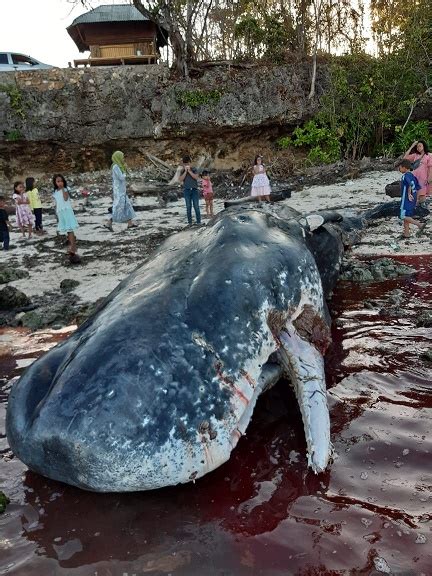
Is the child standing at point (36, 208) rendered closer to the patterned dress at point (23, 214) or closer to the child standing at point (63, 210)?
the patterned dress at point (23, 214)

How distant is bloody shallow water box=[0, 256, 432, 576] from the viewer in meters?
1.91

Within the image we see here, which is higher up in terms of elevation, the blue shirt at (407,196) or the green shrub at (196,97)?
the green shrub at (196,97)

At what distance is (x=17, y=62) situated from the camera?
808 inches

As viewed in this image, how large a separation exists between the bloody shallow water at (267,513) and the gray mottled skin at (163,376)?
0.15 meters

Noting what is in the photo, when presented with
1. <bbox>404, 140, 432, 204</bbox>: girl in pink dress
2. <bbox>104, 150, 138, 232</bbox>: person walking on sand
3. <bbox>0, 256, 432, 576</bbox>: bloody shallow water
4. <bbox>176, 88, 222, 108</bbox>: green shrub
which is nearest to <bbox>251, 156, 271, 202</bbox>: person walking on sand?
<bbox>104, 150, 138, 232</bbox>: person walking on sand

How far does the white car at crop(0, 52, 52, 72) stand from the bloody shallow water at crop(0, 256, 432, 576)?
2049 centimetres

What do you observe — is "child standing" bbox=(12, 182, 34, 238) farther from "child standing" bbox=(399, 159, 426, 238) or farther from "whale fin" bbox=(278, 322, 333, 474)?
"whale fin" bbox=(278, 322, 333, 474)

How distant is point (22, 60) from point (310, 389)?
22.1 meters

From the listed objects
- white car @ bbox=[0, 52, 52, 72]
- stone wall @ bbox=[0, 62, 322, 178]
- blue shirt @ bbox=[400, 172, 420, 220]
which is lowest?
blue shirt @ bbox=[400, 172, 420, 220]

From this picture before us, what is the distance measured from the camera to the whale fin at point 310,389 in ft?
7.81

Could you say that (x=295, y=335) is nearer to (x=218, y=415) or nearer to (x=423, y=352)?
(x=218, y=415)

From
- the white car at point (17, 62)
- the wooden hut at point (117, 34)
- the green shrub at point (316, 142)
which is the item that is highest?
the wooden hut at point (117, 34)

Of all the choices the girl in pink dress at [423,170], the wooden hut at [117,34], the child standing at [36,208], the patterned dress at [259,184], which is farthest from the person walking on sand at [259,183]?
the wooden hut at [117,34]

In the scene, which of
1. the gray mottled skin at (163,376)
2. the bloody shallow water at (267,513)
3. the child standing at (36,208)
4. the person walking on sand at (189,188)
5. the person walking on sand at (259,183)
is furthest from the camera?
the person walking on sand at (259,183)
